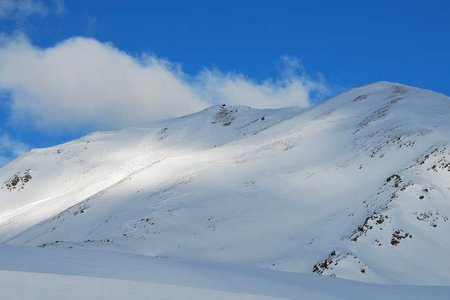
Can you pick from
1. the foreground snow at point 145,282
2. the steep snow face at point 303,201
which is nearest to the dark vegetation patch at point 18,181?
the steep snow face at point 303,201

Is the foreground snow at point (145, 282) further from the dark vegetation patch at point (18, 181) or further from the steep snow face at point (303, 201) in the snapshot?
the dark vegetation patch at point (18, 181)

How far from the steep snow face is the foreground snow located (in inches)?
352

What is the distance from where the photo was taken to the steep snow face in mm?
24422

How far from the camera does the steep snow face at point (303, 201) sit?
24422 millimetres

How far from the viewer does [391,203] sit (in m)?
25.9

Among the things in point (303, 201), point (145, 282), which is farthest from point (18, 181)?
point (145, 282)

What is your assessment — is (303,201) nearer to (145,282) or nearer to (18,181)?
(145,282)

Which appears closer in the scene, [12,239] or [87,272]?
[87,272]

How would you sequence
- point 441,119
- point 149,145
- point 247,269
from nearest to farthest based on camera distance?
point 247,269, point 441,119, point 149,145

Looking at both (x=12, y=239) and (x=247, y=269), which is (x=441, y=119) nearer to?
(x=247, y=269)

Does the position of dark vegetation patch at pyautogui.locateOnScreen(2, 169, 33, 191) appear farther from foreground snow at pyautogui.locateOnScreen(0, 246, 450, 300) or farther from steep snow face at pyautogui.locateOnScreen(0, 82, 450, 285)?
foreground snow at pyautogui.locateOnScreen(0, 246, 450, 300)

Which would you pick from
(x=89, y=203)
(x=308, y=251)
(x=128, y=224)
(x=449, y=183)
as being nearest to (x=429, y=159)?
(x=449, y=183)

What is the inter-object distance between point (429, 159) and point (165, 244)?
53.3 feet

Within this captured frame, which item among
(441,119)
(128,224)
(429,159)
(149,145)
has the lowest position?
(128,224)
